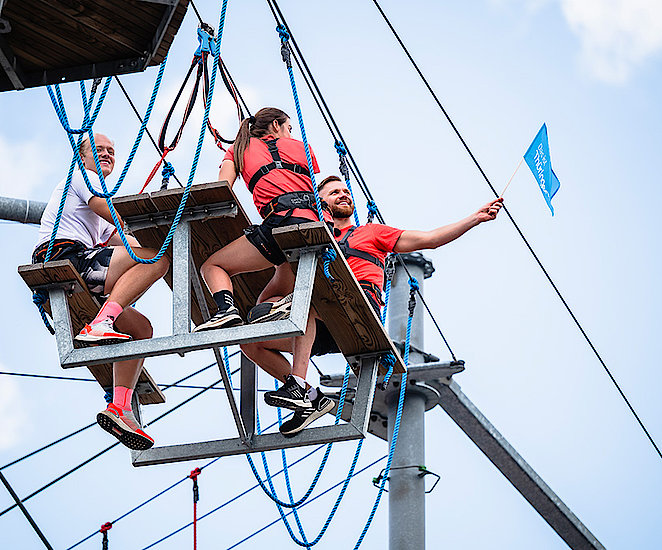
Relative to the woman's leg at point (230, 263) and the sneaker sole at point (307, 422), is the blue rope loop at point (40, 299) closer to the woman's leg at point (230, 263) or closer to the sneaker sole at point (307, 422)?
the woman's leg at point (230, 263)

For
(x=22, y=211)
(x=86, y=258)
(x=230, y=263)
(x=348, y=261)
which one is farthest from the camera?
(x=22, y=211)

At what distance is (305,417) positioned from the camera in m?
5.81

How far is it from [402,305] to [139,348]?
3.26 metres

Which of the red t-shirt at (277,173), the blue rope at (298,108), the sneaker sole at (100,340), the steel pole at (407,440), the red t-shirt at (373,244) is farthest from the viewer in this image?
the steel pole at (407,440)

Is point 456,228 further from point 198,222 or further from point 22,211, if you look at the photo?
point 22,211

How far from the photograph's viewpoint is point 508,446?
29.2ft

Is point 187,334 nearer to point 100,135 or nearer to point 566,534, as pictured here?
point 100,135

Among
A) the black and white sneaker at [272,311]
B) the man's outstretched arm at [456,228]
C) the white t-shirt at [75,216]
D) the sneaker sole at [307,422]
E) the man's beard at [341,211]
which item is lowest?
the sneaker sole at [307,422]

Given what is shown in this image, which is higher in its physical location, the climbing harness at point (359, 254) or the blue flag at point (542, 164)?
the blue flag at point (542, 164)

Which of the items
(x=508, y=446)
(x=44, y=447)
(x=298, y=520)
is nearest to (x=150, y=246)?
(x=298, y=520)

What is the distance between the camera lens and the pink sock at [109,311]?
5.52 meters

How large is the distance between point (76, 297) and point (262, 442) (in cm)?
113

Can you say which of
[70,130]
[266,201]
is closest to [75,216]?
[70,130]

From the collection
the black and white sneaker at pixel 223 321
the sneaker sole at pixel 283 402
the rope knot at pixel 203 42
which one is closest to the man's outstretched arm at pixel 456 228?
the sneaker sole at pixel 283 402
